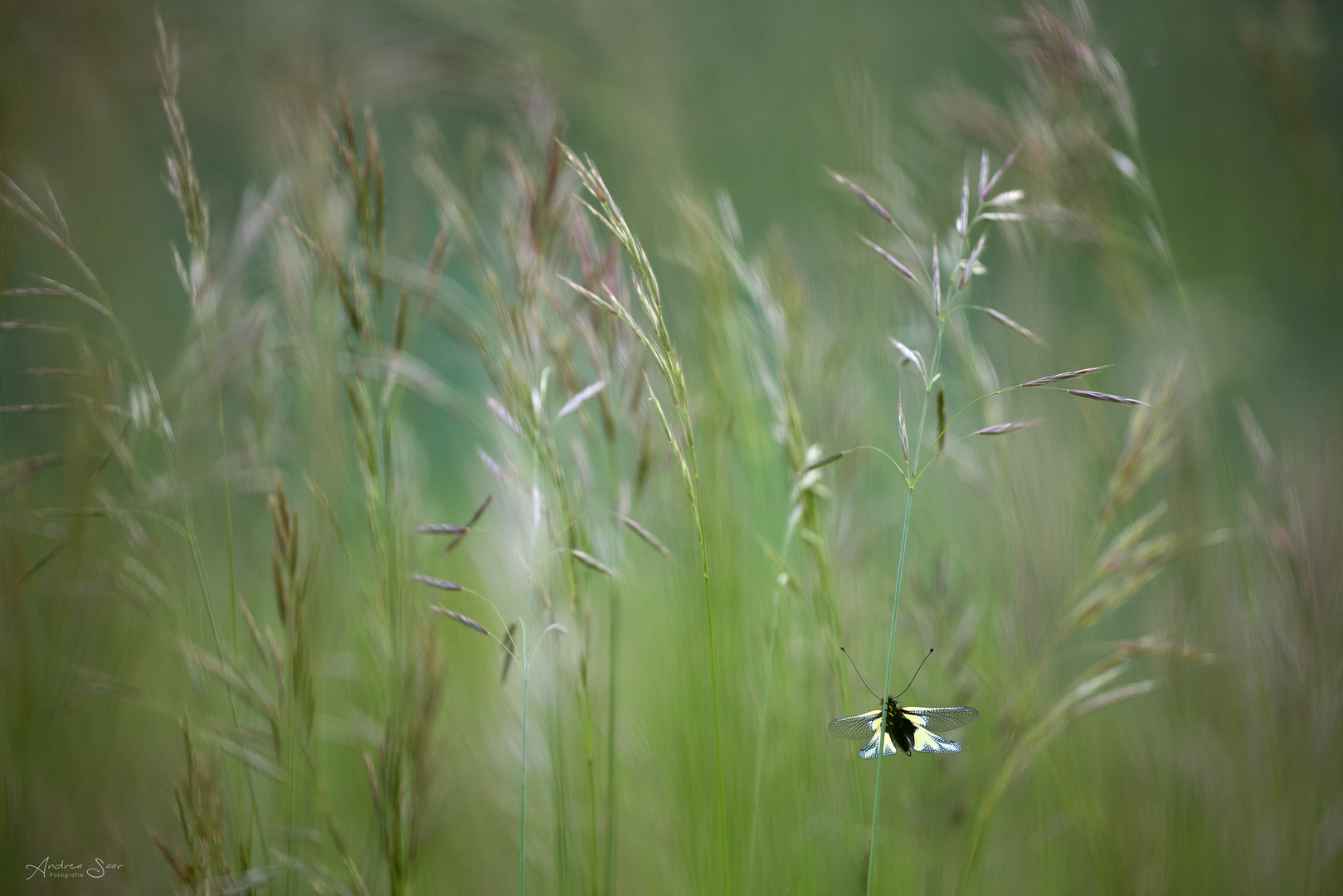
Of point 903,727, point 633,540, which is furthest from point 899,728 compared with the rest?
point 633,540

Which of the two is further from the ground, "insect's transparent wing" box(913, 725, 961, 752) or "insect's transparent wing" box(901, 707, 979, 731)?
"insect's transparent wing" box(901, 707, 979, 731)

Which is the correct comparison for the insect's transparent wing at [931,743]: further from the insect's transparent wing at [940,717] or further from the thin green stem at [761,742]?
the thin green stem at [761,742]

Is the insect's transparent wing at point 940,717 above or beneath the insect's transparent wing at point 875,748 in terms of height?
above

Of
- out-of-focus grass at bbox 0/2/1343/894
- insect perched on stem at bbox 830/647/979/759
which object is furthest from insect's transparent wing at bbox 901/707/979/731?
out-of-focus grass at bbox 0/2/1343/894

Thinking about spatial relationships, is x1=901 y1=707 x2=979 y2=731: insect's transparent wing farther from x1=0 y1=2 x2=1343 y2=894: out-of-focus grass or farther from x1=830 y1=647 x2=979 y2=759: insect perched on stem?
x1=0 y1=2 x2=1343 y2=894: out-of-focus grass

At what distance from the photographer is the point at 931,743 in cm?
51

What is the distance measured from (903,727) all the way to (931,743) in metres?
0.04

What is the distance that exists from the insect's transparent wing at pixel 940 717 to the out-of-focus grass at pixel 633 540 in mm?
108

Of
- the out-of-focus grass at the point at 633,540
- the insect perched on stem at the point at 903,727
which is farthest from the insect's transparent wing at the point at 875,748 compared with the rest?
the out-of-focus grass at the point at 633,540

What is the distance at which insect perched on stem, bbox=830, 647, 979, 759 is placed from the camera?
50cm

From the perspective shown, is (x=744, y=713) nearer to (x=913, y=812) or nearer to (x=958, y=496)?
(x=913, y=812)

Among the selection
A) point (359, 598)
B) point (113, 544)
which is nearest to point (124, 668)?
point (113, 544)

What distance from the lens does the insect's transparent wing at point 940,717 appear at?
503 millimetres

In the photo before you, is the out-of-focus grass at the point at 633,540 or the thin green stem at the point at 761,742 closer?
the thin green stem at the point at 761,742
